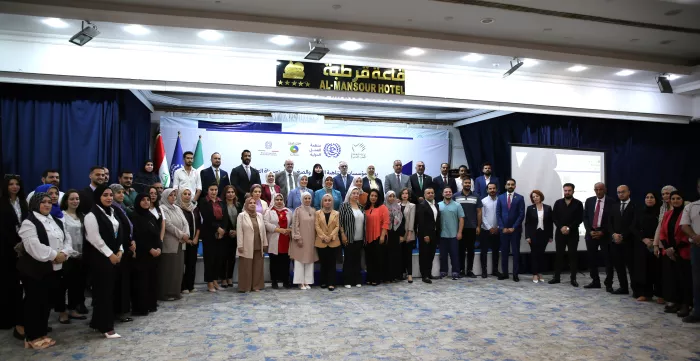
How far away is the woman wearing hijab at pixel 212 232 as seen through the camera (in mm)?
6137

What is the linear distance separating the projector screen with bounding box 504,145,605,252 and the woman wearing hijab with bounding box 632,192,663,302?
1928 millimetres

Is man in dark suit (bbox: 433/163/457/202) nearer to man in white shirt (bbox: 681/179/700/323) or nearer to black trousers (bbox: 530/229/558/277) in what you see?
black trousers (bbox: 530/229/558/277)

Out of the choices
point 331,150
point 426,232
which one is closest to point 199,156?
point 331,150

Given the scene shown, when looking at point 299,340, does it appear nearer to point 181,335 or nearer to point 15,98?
point 181,335

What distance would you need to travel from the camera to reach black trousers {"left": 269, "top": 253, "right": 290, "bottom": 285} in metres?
6.55

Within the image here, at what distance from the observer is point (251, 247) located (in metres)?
6.20

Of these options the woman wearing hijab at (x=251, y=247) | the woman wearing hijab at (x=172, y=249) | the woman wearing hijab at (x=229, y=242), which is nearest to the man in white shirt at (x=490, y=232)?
the woman wearing hijab at (x=251, y=247)

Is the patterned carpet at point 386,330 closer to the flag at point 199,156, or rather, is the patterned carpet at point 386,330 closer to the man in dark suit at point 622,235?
the man in dark suit at point 622,235

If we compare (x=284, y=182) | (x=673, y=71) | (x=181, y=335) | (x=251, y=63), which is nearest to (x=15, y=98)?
(x=251, y=63)

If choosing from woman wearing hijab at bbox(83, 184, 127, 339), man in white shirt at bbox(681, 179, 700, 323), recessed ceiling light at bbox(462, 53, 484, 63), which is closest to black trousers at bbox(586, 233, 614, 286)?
man in white shirt at bbox(681, 179, 700, 323)

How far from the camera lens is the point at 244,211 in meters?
6.34

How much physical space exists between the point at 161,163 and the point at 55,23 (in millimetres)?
3160

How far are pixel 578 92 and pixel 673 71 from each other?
1.35 m

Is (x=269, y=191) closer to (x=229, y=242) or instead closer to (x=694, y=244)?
(x=229, y=242)
